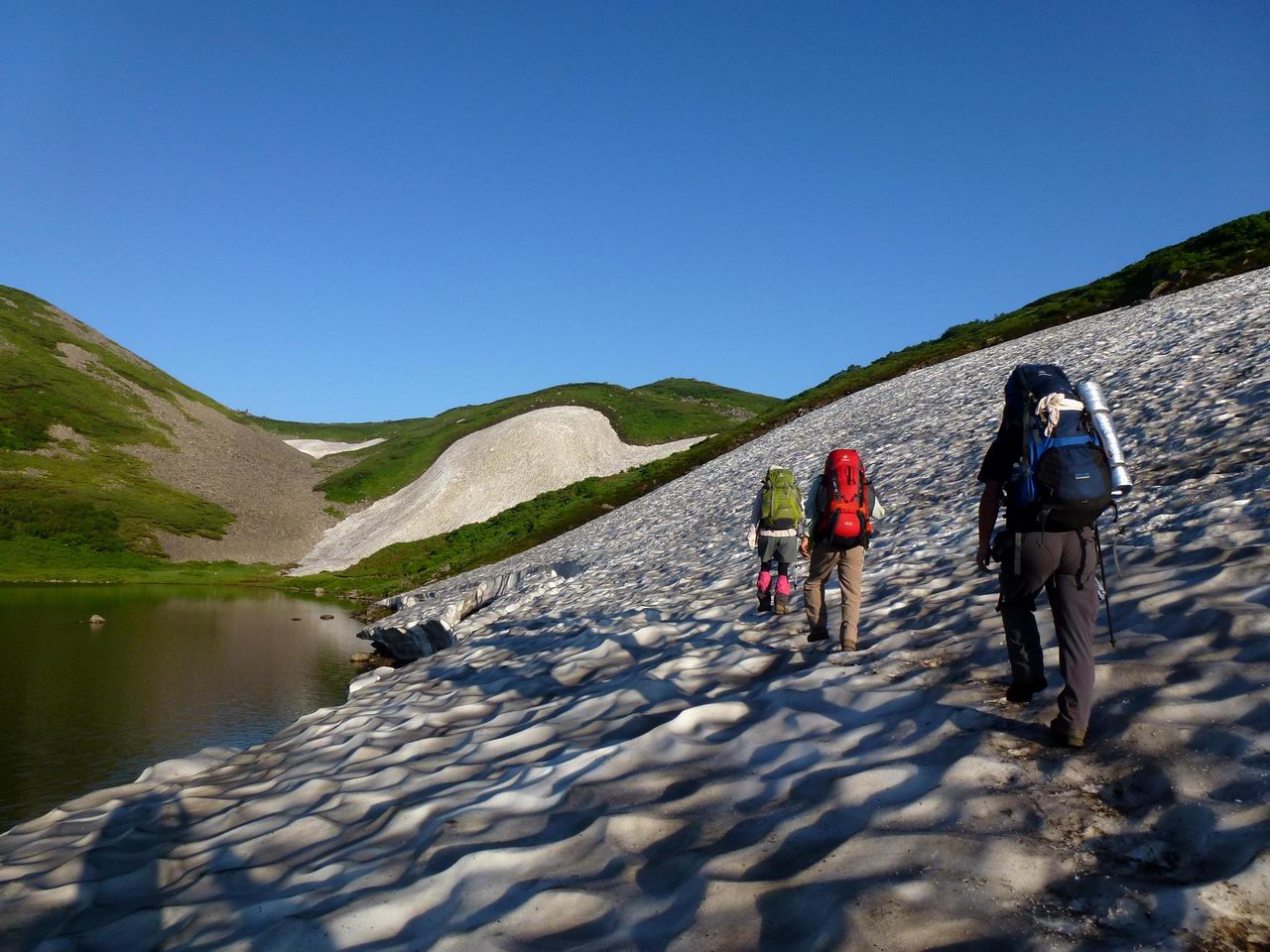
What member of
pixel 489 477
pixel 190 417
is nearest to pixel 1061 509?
pixel 489 477

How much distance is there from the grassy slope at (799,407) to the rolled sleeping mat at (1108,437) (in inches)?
1838

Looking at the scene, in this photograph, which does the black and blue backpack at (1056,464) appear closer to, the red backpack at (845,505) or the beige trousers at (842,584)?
the red backpack at (845,505)

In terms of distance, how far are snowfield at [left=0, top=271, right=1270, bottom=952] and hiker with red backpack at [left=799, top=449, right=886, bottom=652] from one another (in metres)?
0.59

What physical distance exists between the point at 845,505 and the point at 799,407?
189 feet

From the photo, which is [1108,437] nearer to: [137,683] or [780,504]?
[780,504]

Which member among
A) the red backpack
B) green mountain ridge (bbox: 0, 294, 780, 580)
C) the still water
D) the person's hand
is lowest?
the still water

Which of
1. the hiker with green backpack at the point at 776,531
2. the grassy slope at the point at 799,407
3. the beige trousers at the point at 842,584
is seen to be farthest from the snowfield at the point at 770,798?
the grassy slope at the point at 799,407

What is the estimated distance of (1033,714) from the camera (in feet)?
23.6

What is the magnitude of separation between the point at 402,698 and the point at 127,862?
6272 millimetres

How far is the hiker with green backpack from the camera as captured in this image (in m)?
14.0

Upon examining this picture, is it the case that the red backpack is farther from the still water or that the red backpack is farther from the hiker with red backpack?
the still water

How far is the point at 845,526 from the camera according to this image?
1062 centimetres

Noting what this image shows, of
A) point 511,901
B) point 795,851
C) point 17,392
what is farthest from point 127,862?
point 17,392

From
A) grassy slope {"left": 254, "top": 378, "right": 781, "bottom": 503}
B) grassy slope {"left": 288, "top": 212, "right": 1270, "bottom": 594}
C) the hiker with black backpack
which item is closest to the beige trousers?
the hiker with black backpack
